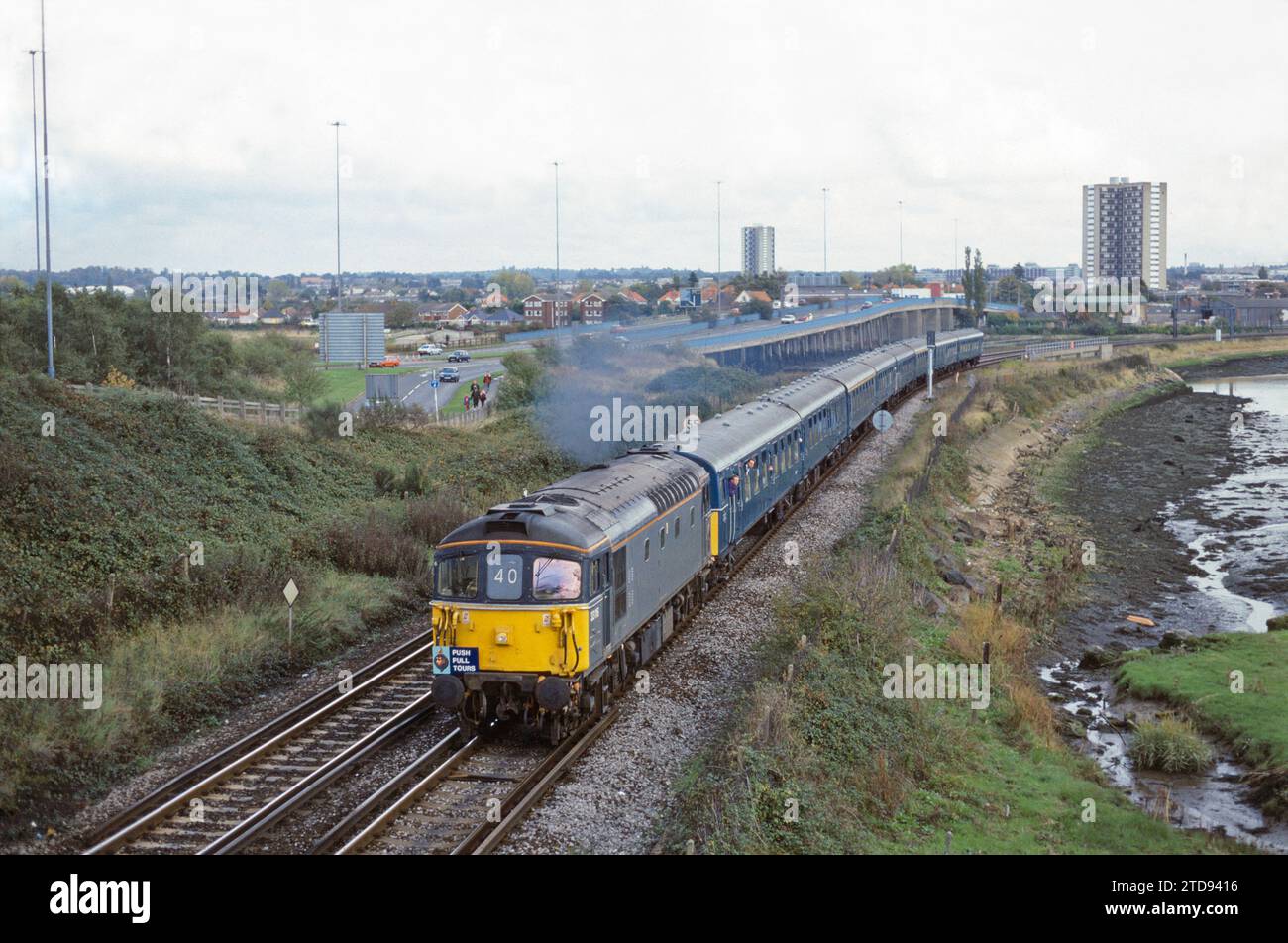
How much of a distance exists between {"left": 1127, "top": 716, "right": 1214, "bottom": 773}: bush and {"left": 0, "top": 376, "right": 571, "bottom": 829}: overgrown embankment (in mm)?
14195

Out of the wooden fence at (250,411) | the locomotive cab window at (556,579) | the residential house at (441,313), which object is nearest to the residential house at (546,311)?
the residential house at (441,313)

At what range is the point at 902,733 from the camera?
746 inches

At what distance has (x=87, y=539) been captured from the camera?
23375mm

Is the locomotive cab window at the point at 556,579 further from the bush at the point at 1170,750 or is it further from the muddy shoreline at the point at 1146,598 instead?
the bush at the point at 1170,750

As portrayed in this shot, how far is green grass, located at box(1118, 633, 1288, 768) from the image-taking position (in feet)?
73.0

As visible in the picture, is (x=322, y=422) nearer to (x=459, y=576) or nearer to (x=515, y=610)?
(x=459, y=576)

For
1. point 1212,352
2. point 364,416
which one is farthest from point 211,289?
point 1212,352

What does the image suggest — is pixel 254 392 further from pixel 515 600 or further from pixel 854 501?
pixel 515 600

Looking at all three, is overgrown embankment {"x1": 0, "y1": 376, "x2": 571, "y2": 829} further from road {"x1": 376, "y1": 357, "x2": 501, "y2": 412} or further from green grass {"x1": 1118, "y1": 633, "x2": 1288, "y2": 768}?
road {"x1": 376, "y1": 357, "x2": 501, "y2": 412}

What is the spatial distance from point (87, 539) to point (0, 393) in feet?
23.8

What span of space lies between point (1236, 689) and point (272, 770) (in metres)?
18.7

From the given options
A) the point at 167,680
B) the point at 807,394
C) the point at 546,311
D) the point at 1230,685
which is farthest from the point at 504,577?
the point at 546,311
